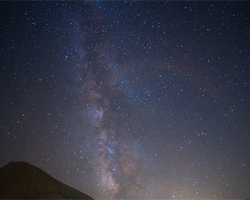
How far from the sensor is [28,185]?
346 inches

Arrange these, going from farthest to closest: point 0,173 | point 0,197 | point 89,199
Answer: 1. point 89,199
2. point 0,173
3. point 0,197

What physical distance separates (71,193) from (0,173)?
4.05 meters

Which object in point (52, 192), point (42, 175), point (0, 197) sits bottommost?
point (0, 197)

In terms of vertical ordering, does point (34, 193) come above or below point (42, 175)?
below

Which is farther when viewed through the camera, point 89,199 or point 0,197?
point 89,199

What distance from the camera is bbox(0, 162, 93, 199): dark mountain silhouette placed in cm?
837

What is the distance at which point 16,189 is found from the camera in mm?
8508

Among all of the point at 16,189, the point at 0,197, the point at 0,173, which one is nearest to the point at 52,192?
the point at 16,189

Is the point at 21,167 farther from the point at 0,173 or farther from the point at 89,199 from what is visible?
the point at 89,199

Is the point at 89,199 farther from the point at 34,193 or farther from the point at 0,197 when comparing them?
the point at 0,197

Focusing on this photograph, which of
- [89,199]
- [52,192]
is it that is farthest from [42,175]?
[89,199]

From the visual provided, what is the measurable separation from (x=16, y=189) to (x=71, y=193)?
9.55ft

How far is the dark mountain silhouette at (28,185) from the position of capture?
8.37 metres

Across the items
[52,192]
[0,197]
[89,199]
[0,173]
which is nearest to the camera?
[0,197]
